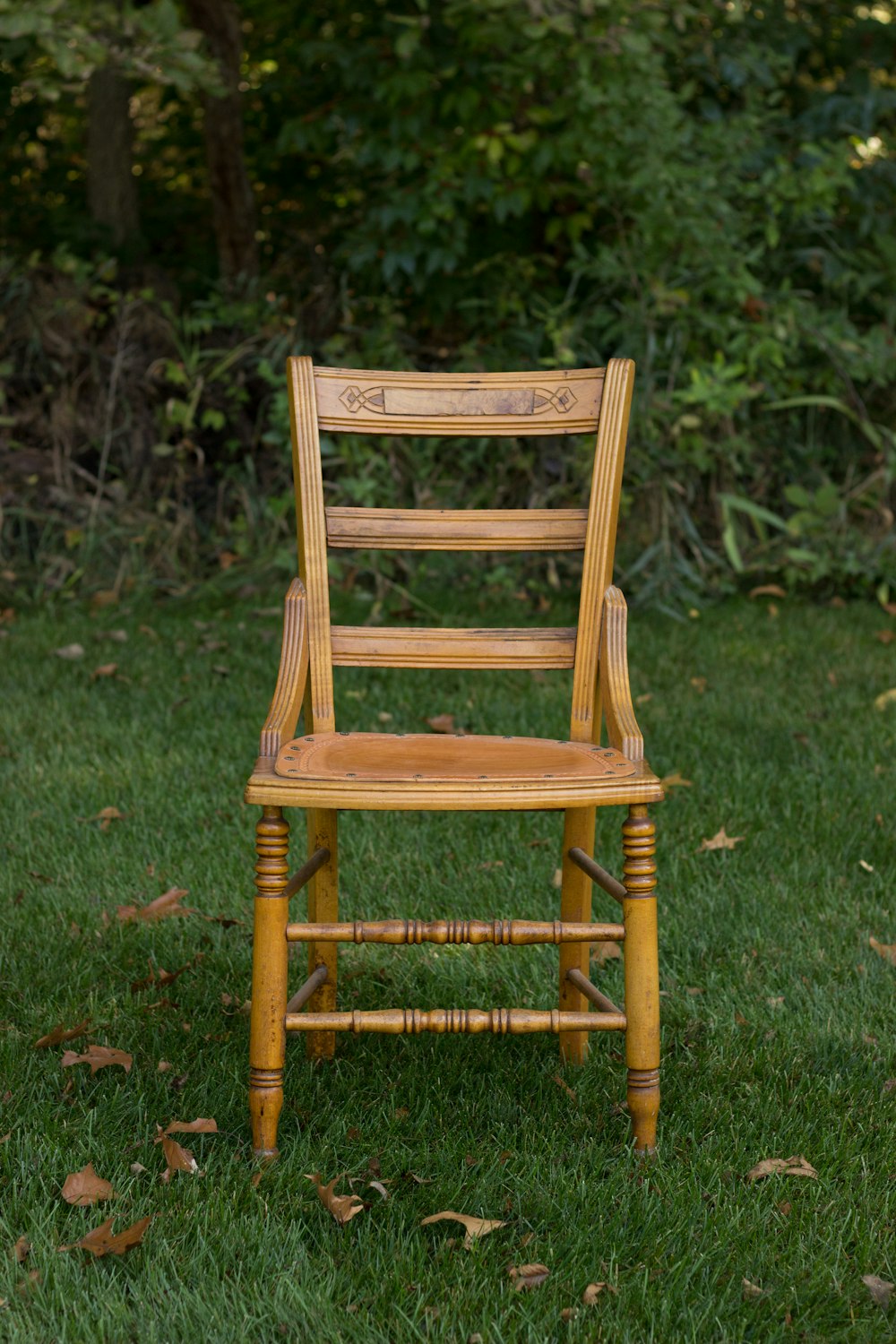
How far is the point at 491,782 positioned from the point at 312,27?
6128 millimetres

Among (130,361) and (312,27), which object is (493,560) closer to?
(130,361)

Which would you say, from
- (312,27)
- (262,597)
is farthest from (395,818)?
(312,27)

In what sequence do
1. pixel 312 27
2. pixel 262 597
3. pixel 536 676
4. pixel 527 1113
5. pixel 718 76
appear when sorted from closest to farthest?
pixel 527 1113 → pixel 536 676 → pixel 262 597 → pixel 718 76 → pixel 312 27

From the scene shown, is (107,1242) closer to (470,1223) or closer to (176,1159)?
(176,1159)

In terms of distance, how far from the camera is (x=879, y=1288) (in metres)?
1.82

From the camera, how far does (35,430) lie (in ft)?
21.6

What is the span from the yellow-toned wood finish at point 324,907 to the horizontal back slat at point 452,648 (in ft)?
0.95

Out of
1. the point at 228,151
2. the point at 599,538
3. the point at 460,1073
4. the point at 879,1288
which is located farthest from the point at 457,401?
the point at 228,151

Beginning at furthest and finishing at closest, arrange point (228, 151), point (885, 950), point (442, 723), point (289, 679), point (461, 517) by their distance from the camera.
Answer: point (228, 151) < point (442, 723) < point (885, 950) < point (461, 517) < point (289, 679)

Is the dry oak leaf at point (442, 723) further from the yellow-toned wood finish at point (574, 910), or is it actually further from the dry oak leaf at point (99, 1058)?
the dry oak leaf at point (99, 1058)

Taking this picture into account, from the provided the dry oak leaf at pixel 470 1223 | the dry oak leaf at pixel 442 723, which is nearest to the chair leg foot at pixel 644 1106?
the dry oak leaf at pixel 470 1223

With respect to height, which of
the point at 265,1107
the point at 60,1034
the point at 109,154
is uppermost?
the point at 109,154

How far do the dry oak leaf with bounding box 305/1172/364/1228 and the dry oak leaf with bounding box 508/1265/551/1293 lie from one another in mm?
241

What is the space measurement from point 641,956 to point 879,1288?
53 centimetres
